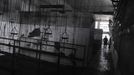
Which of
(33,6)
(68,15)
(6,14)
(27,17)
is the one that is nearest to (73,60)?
(68,15)

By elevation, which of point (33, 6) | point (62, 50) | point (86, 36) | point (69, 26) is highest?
point (33, 6)

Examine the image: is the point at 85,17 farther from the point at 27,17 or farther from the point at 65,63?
the point at 27,17

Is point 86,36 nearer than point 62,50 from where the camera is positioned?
Yes

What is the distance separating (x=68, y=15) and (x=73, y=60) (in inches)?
89.5

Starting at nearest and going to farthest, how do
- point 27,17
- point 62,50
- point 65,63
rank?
point 65,63, point 62,50, point 27,17

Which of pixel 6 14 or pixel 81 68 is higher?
pixel 6 14

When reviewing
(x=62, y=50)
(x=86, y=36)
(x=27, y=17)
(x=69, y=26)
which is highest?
(x=27, y=17)

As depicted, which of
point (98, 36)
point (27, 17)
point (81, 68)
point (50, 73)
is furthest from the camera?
point (98, 36)

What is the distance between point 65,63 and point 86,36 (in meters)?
1.26

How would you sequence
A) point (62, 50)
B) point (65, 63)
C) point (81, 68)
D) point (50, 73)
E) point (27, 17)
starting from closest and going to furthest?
point (50, 73) < point (81, 68) < point (65, 63) < point (62, 50) < point (27, 17)

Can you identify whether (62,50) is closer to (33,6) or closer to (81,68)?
(81,68)

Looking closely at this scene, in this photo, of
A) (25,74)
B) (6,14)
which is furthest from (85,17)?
(6,14)

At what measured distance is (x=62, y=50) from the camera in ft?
18.6

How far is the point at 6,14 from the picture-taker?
7.31 m
